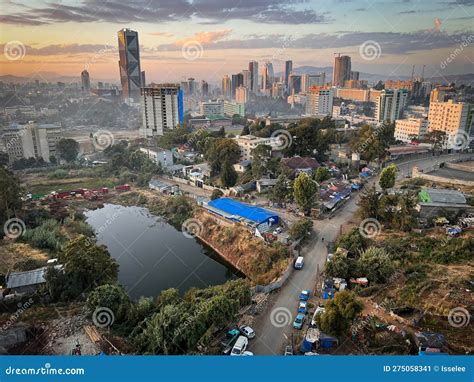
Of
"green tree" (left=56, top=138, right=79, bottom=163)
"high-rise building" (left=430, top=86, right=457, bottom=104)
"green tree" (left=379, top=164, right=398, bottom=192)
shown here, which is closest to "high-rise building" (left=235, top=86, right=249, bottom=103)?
"high-rise building" (left=430, top=86, right=457, bottom=104)

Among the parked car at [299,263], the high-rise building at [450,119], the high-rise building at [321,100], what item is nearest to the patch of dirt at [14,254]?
the parked car at [299,263]

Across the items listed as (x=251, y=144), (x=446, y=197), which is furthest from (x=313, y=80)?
(x=446, y=197)

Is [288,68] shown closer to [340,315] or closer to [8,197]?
[8,197]

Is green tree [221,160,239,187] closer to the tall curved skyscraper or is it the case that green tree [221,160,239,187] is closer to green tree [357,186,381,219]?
green tree [357,186,381,219]

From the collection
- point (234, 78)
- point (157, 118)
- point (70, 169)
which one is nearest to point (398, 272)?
point (70, 169)

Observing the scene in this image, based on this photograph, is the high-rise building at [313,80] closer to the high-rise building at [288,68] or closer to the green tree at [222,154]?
the high-rise building at [288,68]

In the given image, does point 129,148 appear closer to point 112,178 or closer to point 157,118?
point 112,178
